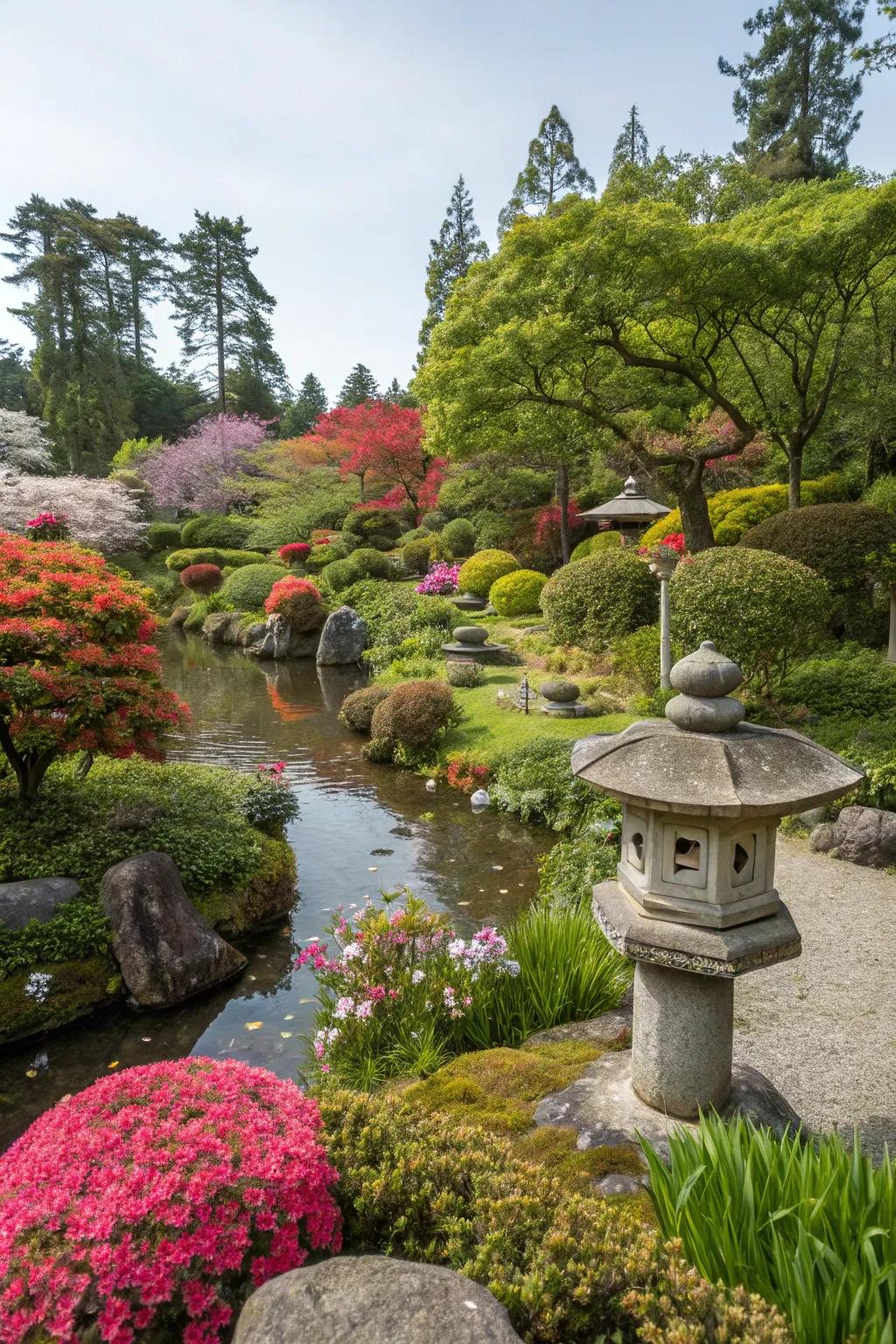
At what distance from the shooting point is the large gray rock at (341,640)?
1984cm

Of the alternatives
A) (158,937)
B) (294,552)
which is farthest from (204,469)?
(158,937)

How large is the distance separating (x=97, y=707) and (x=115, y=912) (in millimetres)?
1659

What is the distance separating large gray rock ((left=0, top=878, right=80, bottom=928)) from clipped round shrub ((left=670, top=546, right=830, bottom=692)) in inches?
294

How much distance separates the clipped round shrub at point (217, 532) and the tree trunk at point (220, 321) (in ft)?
34.5

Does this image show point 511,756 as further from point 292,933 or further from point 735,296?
point 735,296

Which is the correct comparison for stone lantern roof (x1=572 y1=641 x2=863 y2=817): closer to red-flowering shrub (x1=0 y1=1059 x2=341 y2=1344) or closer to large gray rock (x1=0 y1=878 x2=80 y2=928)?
red-flowering shrub (x1=0 y1=1059 x2=341 y2=1344)

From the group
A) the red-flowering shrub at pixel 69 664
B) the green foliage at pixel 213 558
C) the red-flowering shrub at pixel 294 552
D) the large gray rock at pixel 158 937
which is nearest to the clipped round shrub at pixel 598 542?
the red-flowering shrub at pixel 294 552

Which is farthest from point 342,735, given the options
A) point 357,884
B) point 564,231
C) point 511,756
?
point 564,231

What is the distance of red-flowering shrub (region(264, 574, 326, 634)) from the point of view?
860 inches

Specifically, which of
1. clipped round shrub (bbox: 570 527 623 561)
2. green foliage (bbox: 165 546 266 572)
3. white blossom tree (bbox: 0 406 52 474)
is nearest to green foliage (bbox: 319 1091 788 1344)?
clipped round shrub (bbox: 570 527 623 561)

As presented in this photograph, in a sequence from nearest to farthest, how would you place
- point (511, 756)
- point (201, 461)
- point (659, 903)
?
point (659, 903) → point (511, 756) → point (201, 461)

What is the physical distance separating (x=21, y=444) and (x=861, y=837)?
1234 inches

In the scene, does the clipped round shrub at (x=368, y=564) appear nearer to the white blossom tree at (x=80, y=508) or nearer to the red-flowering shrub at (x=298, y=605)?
the red-flowering shrub at (x=298, y=605)

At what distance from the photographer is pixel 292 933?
689 centimetres
